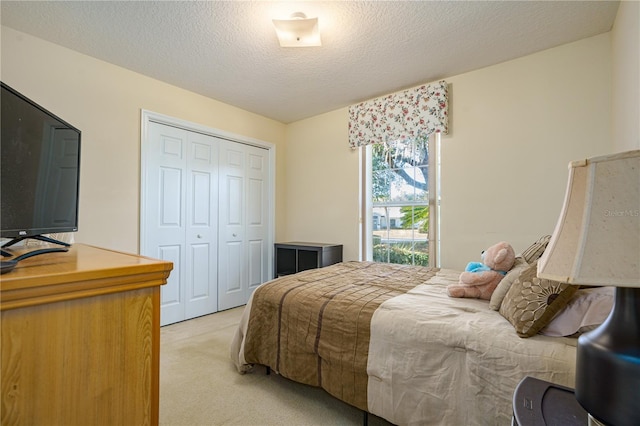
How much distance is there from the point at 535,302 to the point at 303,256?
284 cm

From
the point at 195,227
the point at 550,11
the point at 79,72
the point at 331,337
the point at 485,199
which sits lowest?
the point at 331,337

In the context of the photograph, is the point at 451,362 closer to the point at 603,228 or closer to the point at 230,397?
the point at 603,228

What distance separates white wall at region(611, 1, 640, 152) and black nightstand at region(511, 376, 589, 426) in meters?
1.48

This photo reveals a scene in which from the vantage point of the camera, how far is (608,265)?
2.01 feet

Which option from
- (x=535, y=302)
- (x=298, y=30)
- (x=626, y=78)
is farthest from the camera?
(x=298, y=30)

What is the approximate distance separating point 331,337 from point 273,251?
2.67 meters

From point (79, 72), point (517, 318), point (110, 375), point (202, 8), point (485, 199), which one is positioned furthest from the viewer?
point (485, 199)

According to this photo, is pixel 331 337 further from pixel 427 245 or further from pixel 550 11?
pixel 550 11

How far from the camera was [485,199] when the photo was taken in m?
2.73

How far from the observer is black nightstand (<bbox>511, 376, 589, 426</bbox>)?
2.44 ft

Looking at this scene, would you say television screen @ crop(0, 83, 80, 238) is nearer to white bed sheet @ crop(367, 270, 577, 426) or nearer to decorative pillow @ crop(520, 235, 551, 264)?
white bed sheet @ crop(367, 270, 577, 426)

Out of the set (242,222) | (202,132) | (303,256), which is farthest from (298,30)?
(303,256)

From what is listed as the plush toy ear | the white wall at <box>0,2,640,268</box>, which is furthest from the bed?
the white wall at <box>0,2,640,268</box>

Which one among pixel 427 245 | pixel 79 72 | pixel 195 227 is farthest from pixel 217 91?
pixel 427 245
